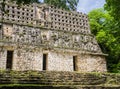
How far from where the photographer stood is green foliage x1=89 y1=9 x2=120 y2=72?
72.6 ft

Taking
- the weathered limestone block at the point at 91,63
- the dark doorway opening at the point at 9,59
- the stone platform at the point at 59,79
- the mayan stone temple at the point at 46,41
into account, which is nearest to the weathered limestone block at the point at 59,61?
the mayan stone temple at the point at 46,41

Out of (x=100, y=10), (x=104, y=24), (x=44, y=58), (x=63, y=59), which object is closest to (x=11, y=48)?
(x=44, y=58)

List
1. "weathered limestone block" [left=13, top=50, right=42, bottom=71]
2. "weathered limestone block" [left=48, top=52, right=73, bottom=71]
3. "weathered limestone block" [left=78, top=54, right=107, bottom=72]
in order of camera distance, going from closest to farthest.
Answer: "weathered limestone block" [left=13, top=50, right=42, bottom=71] < "weathered limestone block" [left=48, top=52, right=73, bottom=71] < "weathered limestone block" [left=78, top=54, right=107, bottom=72]

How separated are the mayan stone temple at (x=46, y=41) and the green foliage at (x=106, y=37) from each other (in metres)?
2.95

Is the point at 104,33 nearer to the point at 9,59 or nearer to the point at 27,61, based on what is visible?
the point at 27,61

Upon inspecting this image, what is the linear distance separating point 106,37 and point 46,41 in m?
8.15

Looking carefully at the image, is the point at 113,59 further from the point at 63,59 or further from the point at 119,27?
the point at 119,27

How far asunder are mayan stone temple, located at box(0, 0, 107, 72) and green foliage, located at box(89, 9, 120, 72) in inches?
116

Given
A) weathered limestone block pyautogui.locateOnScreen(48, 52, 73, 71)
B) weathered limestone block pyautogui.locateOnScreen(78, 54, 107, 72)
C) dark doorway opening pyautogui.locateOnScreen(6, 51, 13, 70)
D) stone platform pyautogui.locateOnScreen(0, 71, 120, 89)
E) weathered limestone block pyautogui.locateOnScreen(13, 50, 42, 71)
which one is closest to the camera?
stone platform pyautogui.locateOnScreen(0, 71, 120, 89)

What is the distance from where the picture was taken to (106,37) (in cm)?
2298

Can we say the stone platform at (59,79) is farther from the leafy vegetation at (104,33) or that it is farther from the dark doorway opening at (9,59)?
the leafy vegetation at (104,33)

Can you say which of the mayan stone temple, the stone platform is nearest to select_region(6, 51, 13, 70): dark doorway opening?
the mayan stone temple

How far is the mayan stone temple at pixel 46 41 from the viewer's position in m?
15.9

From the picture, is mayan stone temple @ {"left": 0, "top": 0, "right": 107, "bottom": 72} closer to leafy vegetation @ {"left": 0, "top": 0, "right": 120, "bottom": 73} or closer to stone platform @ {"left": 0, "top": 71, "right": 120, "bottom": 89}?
leafy vegetation @ {"left": 0, "top": 0, "right": 120, "bottom": 73}
